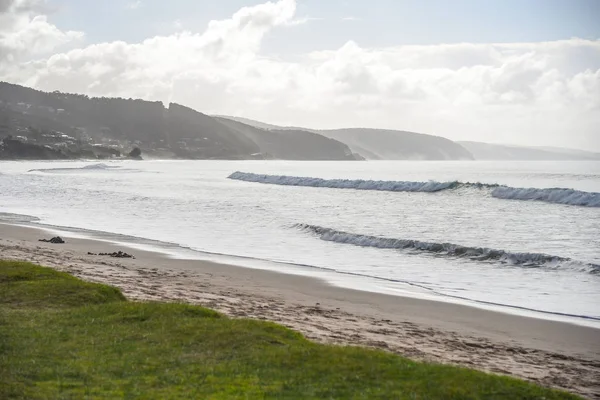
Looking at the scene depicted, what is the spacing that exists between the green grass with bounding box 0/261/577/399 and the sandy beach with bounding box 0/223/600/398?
2.67 metres

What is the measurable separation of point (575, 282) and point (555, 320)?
6694 mm

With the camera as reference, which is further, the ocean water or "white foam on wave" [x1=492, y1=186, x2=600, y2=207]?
"white foam on wave" [x1=492, y1=186, x2=600, y2=207]

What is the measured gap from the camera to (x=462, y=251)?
30.7 m

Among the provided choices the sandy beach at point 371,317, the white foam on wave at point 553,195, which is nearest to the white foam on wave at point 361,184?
the white foam on wave at point 553,195

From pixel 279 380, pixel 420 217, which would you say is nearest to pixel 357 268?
pixel 279 380

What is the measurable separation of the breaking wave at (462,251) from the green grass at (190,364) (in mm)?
17507

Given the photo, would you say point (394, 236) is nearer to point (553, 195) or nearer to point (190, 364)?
point (190, 364)

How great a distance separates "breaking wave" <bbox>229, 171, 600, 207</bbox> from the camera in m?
60.5

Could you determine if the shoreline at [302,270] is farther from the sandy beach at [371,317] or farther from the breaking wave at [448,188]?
the breaking wave at [448,188]

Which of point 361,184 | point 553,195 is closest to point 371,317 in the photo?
point 553,195

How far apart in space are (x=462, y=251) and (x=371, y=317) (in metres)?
14.9

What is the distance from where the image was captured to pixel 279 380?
372 inches

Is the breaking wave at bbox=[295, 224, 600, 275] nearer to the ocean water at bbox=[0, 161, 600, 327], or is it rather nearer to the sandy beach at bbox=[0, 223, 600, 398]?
the ocean water at bbox=[0, 161, 600, 327]

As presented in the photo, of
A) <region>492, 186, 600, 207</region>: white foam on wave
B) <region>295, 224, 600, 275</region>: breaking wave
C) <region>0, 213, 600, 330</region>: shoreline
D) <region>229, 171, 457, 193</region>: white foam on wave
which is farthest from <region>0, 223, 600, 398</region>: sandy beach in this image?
<region>229, 171, 457, 193</region>: white foam on wave
